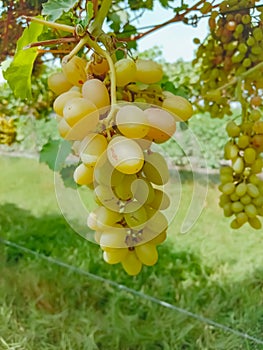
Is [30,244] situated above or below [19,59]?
below

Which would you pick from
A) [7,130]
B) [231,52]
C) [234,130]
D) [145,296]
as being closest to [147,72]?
[234,130]

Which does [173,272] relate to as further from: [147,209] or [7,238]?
[147,209]

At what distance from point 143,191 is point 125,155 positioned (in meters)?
0.08

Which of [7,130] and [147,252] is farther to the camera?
[7,130]

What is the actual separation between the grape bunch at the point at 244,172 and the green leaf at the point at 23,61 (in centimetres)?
35

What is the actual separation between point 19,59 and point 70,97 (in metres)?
0.08

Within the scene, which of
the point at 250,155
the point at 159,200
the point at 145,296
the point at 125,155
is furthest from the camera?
the point at 145,296

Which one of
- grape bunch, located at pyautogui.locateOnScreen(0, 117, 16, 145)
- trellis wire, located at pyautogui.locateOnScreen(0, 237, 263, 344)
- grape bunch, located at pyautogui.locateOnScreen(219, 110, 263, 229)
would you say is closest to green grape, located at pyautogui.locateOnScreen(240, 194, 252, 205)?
grape bunch, located at pyautogui.locateOnScreen(219, 110, 263, 229)

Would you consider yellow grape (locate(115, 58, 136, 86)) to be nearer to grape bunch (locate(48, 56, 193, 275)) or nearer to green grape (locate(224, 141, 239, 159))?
grape bunch (locate(48, 56, 193, 275))

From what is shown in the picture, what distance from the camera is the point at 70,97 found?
0.47m

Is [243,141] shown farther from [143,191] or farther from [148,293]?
[148,293]

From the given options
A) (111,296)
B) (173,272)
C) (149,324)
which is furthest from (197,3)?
(173,272)

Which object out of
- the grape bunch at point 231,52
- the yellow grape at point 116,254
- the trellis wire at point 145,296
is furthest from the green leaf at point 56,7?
the trellis wire at point 145,296

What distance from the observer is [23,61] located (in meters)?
0.51
